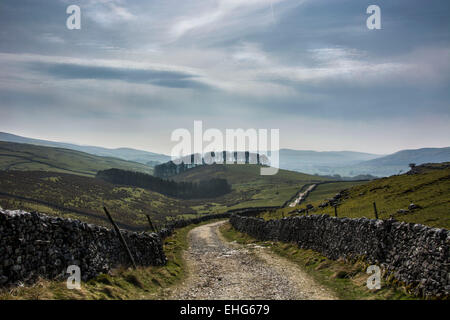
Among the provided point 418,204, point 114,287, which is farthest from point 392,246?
point 418,204

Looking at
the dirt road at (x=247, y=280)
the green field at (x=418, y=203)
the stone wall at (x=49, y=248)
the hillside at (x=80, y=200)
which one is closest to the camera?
the stone wall at (x=49, y=248)

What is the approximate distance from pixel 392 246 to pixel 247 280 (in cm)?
757

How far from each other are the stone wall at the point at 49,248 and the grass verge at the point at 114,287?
1.53 ft

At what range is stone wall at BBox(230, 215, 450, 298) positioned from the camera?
457 inches

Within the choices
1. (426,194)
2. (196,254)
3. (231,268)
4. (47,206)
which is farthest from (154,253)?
(47,206)

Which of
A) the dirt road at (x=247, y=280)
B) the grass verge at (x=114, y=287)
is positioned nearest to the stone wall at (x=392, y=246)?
the dirt road at (x=247, y=280)

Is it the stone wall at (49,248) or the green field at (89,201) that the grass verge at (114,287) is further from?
the green field at (89,201)

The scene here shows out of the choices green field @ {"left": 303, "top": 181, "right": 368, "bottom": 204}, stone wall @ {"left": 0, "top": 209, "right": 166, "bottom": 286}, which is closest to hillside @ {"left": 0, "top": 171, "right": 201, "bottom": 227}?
green field @ {"left": 303, "top": 181, "right": 368, "bottom": 204}

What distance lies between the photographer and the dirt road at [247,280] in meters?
14.2

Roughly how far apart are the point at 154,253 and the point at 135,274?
17.9ft

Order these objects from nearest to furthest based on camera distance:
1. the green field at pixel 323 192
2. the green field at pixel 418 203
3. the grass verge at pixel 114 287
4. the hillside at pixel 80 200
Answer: the grass verge at pixel 114 287
the green field at pixel 418 203
the green field at pixel 323 192
the hillside at pixel 80 200

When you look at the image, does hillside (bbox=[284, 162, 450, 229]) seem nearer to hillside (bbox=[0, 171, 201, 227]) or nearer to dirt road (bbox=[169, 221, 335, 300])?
dirt road (bbox=[169, 221, 335, 300])

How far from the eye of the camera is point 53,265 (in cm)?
1203

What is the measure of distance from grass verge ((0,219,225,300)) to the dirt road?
0.97m
